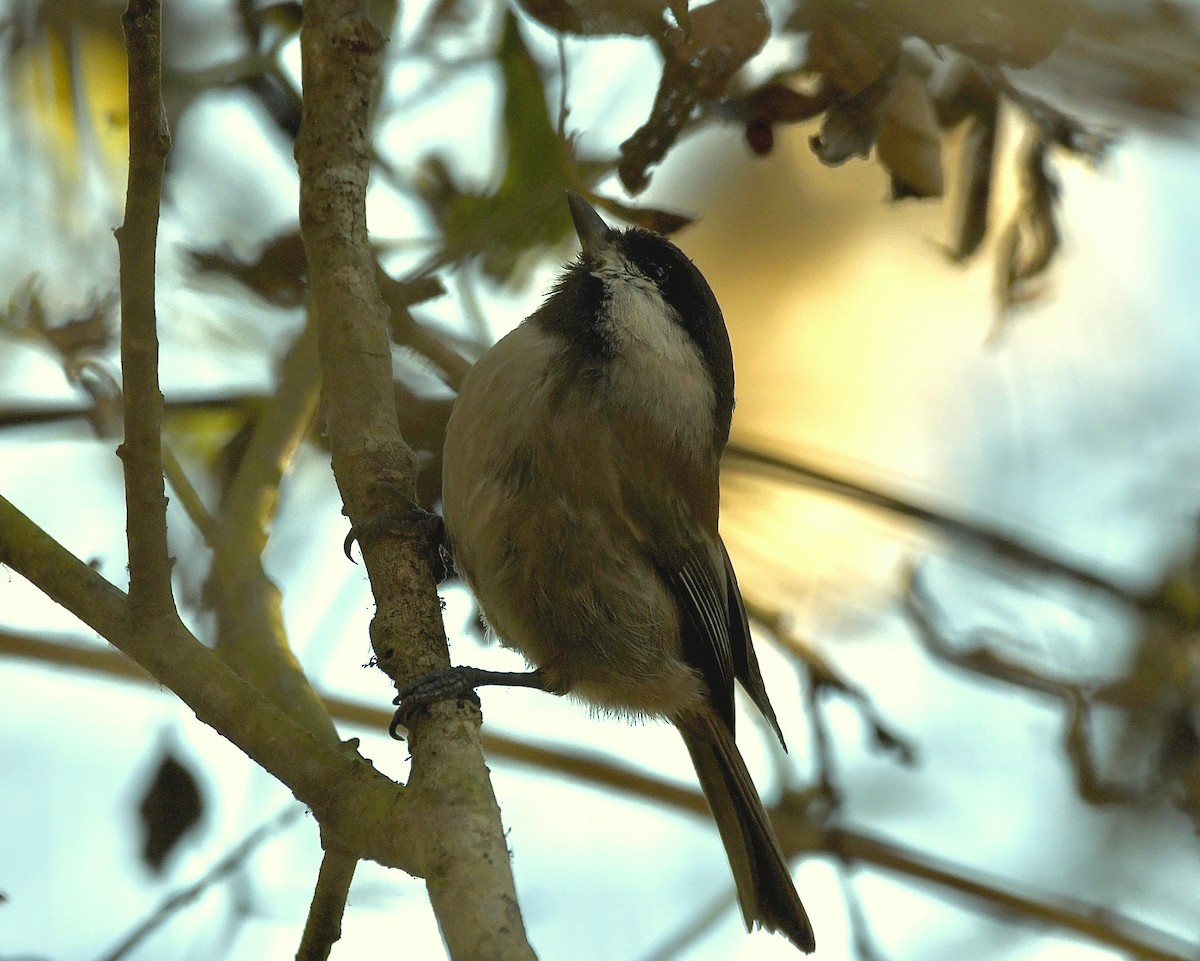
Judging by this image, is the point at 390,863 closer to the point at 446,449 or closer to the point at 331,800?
the point at 331,800

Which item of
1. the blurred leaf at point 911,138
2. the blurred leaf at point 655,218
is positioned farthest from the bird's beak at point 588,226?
the blurred leaf at point 911,138

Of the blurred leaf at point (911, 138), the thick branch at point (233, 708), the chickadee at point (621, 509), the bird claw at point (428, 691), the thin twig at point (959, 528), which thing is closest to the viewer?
the thick branch at point (233, 708)

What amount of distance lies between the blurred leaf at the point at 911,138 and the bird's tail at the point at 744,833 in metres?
1.28

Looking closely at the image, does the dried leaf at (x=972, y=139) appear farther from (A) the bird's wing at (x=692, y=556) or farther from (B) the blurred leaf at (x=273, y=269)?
(B) the blurred leaf at (x=273, y=269)

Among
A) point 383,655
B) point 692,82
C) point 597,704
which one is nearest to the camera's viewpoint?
point 383,655

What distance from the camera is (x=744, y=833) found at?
9.39 feet

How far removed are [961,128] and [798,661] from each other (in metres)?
1.28

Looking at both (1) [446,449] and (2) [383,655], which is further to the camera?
(1) [446,449]

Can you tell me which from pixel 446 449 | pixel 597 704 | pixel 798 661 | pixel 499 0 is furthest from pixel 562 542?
pixel 499 0

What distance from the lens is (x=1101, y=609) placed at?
9.53ft

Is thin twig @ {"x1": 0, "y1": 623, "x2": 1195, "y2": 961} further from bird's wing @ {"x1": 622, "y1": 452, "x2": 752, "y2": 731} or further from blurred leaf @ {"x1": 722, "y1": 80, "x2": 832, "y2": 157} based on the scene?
blurred leaf @ {"x1": 722, "y1": 80, "x2": 832, "y2": 157}

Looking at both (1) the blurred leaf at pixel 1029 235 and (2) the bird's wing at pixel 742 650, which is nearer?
(1) the blurred leaf at pixel 1029 235

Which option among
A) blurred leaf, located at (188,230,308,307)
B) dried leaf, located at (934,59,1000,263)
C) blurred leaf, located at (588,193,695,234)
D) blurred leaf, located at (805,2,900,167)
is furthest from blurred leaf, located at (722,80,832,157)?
blurred leaf, located at (188,230,308,307)

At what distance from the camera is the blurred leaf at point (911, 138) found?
2357 millimetres
